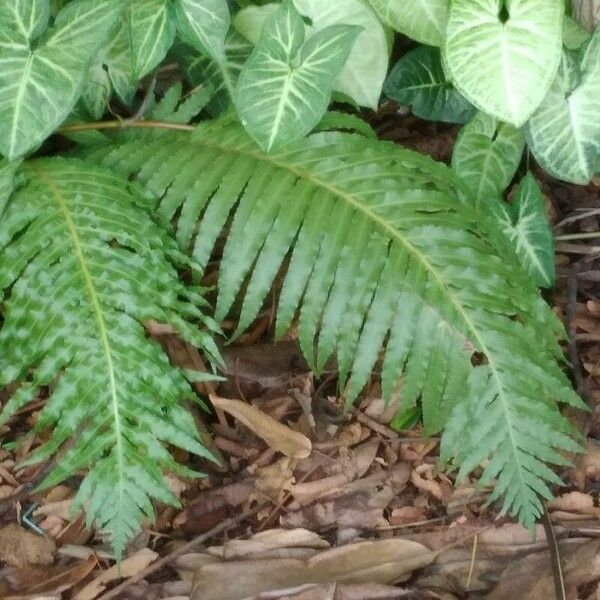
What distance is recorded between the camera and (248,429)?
63.4 inches

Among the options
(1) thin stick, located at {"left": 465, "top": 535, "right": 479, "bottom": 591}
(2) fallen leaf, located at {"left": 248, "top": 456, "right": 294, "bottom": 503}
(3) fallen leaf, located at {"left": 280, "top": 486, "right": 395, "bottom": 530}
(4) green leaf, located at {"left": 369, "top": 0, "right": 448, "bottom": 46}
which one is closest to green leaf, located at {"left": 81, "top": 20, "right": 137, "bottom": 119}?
(4) green leaf, located at {"left": 369, "top": 0, "right": 448, "bottom": 46}

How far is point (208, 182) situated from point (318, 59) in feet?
1.01

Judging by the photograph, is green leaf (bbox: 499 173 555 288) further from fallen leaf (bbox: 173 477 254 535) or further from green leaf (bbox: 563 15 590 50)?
fallen leaf (bbox: 173 477 254 535)

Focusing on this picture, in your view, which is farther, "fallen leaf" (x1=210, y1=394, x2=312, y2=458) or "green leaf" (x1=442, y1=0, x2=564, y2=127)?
"fallen leaf" (x1=210, y1=394, x2=312, y2=458)

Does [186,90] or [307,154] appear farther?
[186,90]

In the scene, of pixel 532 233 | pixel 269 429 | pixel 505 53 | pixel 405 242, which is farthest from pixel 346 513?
→ pixel 505 53

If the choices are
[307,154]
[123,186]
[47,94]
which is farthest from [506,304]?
[47,94]

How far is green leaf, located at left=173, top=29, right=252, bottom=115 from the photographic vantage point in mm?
1725

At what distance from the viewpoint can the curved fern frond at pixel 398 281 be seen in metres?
1.42

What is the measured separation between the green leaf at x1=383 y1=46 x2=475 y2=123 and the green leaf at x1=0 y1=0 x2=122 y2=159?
2.04 feet

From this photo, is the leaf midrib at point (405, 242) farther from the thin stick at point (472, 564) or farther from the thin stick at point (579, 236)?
the thin stick at point (579, 236)

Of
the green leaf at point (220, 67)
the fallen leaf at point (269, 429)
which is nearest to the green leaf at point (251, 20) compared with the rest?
the green leaf at point (220, 67)

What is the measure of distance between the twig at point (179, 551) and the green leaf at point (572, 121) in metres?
0.87

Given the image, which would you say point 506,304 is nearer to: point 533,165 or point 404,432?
point 404,432
